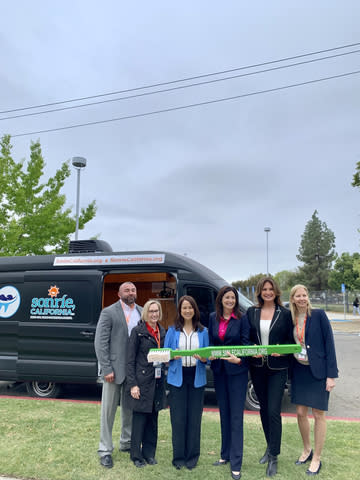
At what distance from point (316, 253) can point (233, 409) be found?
7511cm

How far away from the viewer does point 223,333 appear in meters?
3.96

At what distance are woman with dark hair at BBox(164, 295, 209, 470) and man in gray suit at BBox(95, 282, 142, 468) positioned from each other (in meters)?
0.60

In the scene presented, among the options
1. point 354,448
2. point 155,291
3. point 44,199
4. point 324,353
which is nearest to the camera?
point 324,353

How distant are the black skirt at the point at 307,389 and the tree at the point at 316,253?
71935 millimetres

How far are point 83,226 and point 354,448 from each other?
1581 cm

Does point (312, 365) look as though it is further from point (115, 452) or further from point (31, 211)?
point (31, 211)

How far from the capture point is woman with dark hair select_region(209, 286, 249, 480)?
12.7 feet

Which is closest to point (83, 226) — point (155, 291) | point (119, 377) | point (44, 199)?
point (44, 199)

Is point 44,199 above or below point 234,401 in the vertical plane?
above

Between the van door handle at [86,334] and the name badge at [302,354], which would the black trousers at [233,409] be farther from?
the van door handle at [86,334]

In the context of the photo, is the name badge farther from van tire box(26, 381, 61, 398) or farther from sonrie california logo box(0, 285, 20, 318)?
sonrie california logo box(0, 285, 20, 318)

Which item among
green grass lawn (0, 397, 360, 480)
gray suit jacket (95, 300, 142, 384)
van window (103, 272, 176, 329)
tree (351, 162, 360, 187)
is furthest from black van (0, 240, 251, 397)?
tree (351, 162, 360, 187)

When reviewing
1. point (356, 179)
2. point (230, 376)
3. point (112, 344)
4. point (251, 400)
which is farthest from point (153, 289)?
point (356, 179)

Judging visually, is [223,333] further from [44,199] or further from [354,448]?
[44,199]
